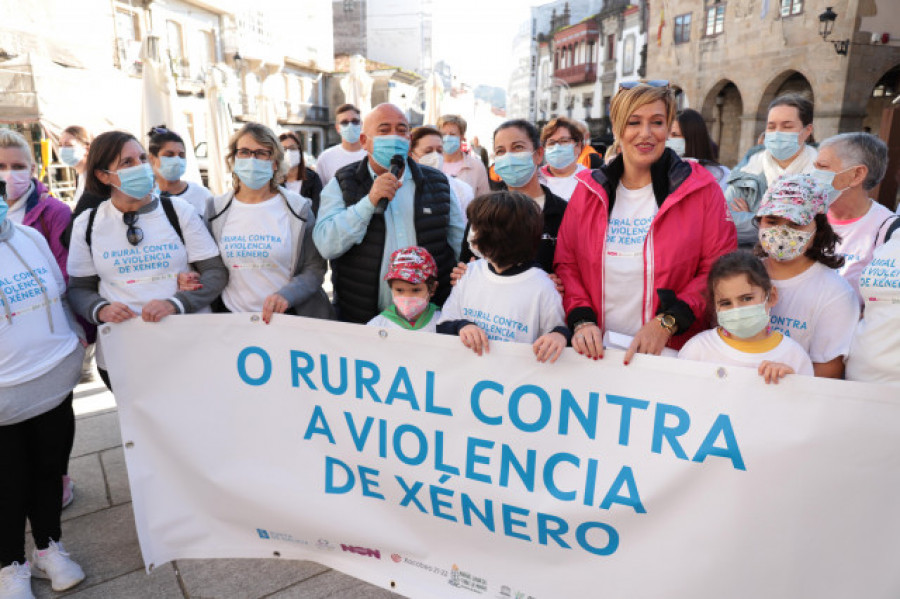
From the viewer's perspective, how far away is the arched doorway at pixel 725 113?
21.1 metres

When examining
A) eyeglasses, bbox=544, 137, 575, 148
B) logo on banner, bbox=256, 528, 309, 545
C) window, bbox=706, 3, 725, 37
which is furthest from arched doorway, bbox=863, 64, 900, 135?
logo on banner, bbox=256, 528, 309, 545

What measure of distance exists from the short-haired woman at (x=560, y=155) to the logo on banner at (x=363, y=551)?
2469 millimetres

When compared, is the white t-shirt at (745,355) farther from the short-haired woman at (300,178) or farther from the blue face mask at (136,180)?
the short-haired woman at (300,178)

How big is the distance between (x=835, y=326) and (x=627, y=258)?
755mm

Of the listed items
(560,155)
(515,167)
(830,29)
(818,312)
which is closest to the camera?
(818,312)

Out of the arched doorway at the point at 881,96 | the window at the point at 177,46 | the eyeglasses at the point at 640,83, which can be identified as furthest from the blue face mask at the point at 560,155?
the window at the point at 177,46

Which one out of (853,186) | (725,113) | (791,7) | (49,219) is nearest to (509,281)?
(853,186)

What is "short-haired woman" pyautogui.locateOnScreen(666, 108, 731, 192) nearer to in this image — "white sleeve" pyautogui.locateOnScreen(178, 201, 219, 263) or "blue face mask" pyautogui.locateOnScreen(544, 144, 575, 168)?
"blue face mask" pyautogui.locateOnScreen(544, 144, 575, 168)

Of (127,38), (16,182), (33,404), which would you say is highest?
(127,38)

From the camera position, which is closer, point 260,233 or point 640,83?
point 640,83

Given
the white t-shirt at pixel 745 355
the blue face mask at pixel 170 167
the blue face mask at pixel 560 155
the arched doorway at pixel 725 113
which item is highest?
Answer: the arched doorway at pixel 725 113

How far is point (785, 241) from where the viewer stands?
7.04 ft

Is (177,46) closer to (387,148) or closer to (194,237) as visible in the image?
(194,237)

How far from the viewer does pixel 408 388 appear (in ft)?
7.62
